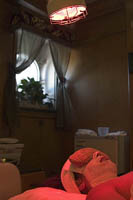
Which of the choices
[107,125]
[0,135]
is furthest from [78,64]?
[0,135]

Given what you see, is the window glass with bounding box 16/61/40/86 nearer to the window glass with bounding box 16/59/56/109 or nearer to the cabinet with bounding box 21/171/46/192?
the window glass with bounding box 16/59/56/109

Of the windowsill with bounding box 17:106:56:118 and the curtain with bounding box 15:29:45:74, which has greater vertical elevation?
the curtain with bounding box 15:29:45:74

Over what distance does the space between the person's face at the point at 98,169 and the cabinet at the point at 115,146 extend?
2297mm

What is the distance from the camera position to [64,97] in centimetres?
472

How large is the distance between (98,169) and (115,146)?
7.80 ft

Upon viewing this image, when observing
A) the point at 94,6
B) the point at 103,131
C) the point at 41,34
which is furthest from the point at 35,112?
the point at 94,6

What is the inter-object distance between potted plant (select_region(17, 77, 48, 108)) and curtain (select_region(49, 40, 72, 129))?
0.38m

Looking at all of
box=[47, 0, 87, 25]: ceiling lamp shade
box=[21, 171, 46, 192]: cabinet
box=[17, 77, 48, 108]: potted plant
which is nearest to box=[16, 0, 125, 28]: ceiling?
box=[17, 77, 48, 108]: potted plant

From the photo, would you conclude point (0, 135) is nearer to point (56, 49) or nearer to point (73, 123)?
point (73, 123)

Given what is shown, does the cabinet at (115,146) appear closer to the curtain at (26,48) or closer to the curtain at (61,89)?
the curtain at (61,89)

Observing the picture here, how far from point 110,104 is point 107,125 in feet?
1.25

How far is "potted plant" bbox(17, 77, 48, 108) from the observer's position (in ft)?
14.1

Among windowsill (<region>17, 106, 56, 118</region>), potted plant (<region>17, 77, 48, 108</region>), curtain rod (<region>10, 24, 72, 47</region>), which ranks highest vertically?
curtain rod (<region>10, 24, 72, 47</region>)

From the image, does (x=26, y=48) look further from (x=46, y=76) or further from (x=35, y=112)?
(x=35, y=112)
